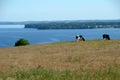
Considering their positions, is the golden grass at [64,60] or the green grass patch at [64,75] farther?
the golden grass at [64,60]

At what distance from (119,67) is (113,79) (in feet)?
12.2

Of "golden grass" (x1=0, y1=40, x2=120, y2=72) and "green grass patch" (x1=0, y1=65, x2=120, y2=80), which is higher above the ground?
"green grass patch" (x1=0, y1=65, x2=120, y2=80)

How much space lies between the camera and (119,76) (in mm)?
14852

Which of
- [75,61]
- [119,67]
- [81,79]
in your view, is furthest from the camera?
[75,61]

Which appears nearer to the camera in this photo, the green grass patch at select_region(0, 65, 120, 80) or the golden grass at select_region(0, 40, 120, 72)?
the green grass patch at select_region(0, 65, 120, 80)

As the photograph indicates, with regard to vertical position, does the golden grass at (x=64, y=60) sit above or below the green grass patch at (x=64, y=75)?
below

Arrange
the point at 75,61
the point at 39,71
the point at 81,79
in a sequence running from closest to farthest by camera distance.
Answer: the point at 81,79 < the point at 39,71 < the point at 75,61

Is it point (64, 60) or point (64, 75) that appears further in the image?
point (64, 60)

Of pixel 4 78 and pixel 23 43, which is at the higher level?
pixel 4 78

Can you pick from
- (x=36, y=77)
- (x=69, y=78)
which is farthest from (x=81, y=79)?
(x=36, y=77)

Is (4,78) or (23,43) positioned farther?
(23,43)

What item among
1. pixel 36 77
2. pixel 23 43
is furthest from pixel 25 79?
pixel 23 43

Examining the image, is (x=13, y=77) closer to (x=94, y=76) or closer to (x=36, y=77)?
(x=36, y=77)

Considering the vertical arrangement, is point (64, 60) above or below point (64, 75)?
below
